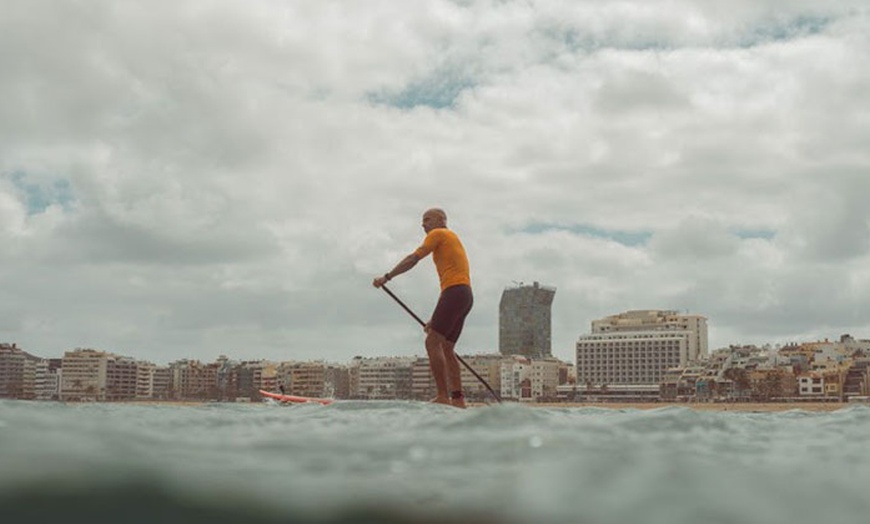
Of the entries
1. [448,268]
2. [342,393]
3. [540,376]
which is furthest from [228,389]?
[448,268]

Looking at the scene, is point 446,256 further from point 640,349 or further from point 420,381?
point 640,349

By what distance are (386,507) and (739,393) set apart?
455ft

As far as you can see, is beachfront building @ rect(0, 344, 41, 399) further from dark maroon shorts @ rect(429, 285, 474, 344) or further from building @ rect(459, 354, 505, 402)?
dark maroon shorts @ rect(429, 285, 474, 344)

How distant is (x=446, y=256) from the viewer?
11211 mm

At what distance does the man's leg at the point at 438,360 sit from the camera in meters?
10.7

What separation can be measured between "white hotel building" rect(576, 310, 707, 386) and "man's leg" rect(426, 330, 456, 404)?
17022 centimetres

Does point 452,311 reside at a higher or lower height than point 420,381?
higher

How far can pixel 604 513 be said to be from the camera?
12.3ft

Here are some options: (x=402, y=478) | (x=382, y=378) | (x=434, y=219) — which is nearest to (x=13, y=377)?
(x=382, y=378)

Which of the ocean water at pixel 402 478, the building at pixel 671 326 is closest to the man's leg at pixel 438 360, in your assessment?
the ocean water at pixel 402 478

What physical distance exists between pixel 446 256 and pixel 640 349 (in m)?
177

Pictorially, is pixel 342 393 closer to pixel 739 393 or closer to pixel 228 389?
pixel 228 389

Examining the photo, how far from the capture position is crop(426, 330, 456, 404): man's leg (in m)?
10.7

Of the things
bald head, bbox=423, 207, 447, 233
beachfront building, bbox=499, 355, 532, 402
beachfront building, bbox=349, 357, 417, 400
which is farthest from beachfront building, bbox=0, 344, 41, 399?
bald head, bbox=423, 207, 447, 233
